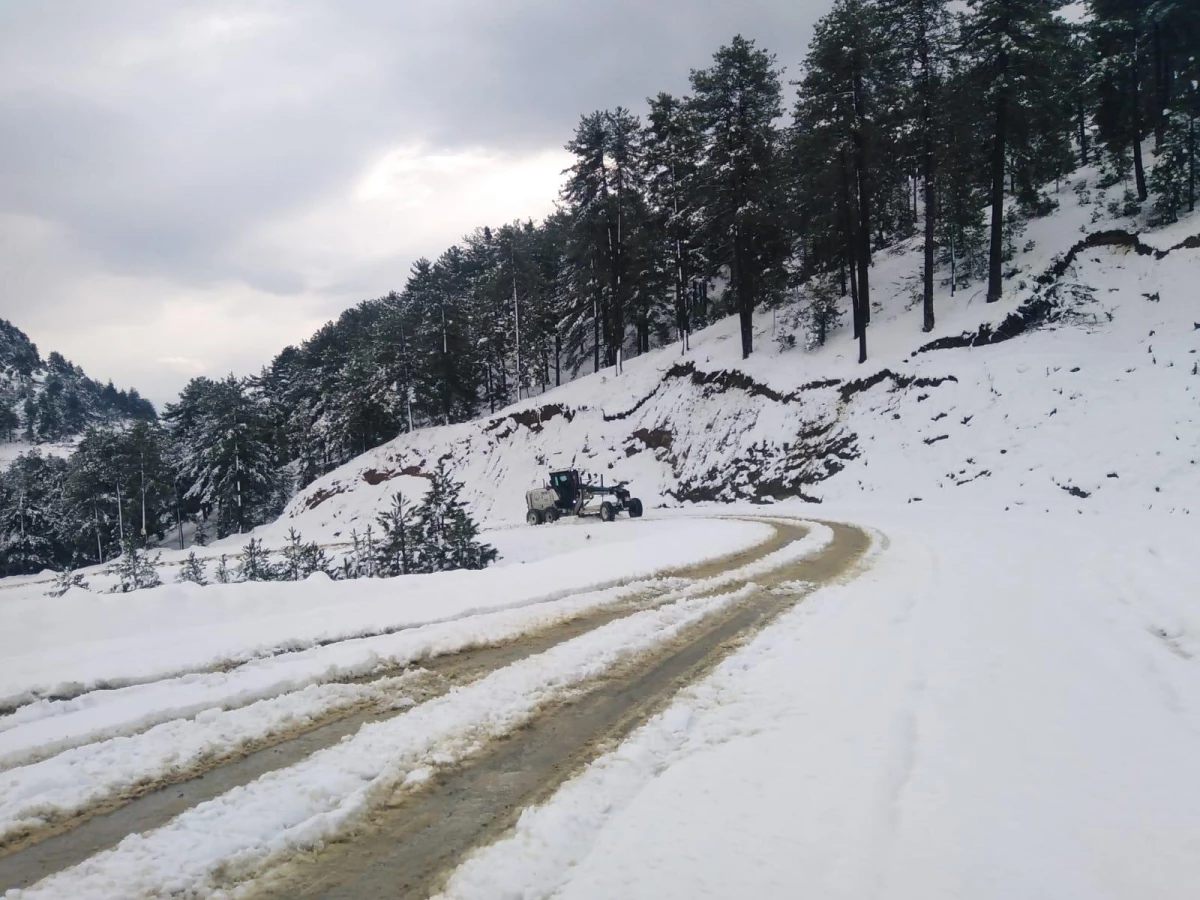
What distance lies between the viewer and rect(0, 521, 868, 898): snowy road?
2.90 m

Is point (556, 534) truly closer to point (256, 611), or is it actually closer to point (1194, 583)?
point (256, 611)

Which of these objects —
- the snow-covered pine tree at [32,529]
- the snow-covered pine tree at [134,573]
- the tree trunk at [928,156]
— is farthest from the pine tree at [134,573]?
the snow-covered pine tree at [32,529]

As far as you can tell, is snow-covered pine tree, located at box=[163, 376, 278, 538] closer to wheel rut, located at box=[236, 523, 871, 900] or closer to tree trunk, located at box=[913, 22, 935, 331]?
tree trunk, located at box=[913, 22, 935, 331]

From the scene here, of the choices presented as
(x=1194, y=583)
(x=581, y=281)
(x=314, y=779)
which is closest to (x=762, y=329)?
(x=581, y=281)

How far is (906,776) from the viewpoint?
3520 mm

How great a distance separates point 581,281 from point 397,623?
126 ft

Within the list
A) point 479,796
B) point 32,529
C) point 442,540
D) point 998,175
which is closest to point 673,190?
point 998,175

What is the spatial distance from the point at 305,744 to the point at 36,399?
17548 centimetres

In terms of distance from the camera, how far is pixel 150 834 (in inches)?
120

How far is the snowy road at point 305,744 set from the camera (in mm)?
2896

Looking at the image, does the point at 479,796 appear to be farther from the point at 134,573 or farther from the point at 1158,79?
the point at 1158,79

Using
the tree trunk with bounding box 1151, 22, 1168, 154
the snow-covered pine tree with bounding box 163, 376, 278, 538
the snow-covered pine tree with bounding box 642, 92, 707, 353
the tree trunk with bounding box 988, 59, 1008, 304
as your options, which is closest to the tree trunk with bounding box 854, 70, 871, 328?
the tree trunk with bounding box 988, 59, 1008, 304

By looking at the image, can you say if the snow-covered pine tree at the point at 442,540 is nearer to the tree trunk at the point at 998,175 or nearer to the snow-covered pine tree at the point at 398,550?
the snow-covered pine tree at the point at 398,550

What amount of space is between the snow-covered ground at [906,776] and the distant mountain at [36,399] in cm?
10678
